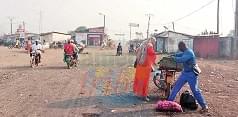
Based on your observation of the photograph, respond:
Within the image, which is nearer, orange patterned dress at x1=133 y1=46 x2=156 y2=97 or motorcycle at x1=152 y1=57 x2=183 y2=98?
motorcycle at x1=152 y1=57 x2=183 y2=98

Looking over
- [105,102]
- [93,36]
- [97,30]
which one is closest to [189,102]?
[105,102]

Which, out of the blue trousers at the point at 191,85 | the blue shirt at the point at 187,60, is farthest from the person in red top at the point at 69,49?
the blue shirt at the point at 187,60

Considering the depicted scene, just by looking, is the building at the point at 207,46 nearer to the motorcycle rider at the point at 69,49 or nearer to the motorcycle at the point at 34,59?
the motorcycle rider at the point at 69,49

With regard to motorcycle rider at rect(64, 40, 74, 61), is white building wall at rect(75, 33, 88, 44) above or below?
above

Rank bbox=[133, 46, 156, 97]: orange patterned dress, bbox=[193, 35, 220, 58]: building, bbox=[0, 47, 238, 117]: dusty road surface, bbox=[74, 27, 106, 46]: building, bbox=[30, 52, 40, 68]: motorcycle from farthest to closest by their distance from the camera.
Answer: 1. bbox=[74, 27, 106, 46]: building
2. bbox=[193, 35, 220, 58]: building
3. bbox=[30, 52, 40, 68]: motorcycle
4. bbox=[133, 46, 156, 97]: orange patterned dress
5. bbox=[0, 47, 238, 117]: dusty road surface

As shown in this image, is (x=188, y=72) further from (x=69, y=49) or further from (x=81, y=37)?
(x=81, y=37)

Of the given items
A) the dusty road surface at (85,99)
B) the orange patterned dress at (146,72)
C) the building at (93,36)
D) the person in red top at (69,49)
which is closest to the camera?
the dusty road surface at (85,99)

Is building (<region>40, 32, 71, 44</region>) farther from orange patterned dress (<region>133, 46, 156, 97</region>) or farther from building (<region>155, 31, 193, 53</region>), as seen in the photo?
orange patterned dress (<region>133, 46, 156, 97</region>)

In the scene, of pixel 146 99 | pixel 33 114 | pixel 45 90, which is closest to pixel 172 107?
pixel 146 99

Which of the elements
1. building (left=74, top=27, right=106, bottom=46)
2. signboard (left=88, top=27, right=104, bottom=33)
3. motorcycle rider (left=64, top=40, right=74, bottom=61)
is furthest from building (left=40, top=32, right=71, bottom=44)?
motorcycle rider (left=64, top=40, right=74, bottom=61)

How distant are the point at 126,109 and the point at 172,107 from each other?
3.76 ft

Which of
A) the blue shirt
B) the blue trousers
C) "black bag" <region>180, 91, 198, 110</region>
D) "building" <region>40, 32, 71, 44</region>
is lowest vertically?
"black bag" <region>180, 91, 198, 110</region>

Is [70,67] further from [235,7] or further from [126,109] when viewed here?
[235,7]

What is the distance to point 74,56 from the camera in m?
26.8
